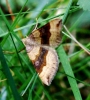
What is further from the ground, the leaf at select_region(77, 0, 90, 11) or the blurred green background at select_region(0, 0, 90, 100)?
the leaf at select_region(77, 0, 90, 11)

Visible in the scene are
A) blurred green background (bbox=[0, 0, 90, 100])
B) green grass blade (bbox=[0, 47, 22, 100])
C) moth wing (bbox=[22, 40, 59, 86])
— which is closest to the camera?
green grass blade (bbox=[0, 47, 22, 100])

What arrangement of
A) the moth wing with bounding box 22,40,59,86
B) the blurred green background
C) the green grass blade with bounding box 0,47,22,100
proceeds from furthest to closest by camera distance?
1. the blurred green background
2. the moth wing with bounding box 22,40,59,86
3. the green grass blade with bounding box 0,47,22,100

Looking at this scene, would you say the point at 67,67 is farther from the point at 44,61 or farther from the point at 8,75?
the point at 8,75

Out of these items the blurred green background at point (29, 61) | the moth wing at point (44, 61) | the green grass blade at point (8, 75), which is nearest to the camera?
the green grass blade at point (8, 75)

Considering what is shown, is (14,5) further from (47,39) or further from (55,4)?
(47,39)

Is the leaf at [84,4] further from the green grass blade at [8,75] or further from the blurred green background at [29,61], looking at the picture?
the green grass blade at [8,75]

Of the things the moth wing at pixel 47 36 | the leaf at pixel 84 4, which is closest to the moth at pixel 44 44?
the moth wing at pixel 47 36

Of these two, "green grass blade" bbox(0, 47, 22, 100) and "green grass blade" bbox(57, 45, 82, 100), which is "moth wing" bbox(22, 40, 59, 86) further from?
"green grass blade" bbox(0, 47, 22, 100)

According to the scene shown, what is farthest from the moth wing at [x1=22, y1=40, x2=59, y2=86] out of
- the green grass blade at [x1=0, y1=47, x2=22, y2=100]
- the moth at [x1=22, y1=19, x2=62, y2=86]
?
the green grass blade at [x1=0, y1=47, x2=22, y2=100]

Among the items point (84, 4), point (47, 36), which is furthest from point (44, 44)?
point (84, 4)
